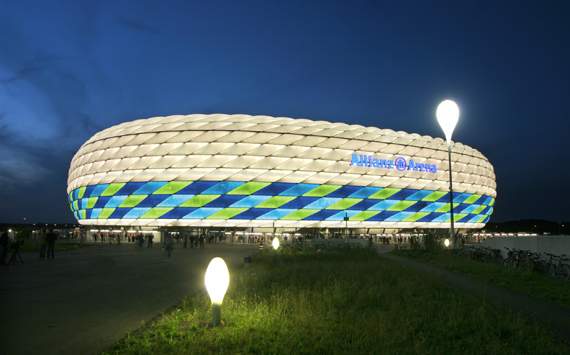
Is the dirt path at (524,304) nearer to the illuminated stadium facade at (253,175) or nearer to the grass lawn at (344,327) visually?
the grass lawn at (344,327)

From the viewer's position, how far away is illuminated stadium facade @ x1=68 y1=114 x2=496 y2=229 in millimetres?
49250

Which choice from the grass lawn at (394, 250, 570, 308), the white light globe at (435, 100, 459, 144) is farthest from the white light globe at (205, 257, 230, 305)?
the white light globe at (435, 100, 459, 144)

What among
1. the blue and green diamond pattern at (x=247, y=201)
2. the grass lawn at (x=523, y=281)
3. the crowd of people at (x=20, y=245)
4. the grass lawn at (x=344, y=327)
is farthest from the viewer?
the blue and green diamond pattern at (x=247, y=201)

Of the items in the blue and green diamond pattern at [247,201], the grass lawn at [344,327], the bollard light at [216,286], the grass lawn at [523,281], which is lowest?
the grass lawn at [523,281]

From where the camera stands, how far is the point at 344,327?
601 centimetres

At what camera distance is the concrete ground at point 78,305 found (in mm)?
5660

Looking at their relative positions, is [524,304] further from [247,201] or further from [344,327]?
[247,201]

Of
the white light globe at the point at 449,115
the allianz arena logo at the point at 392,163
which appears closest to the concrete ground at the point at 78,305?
the white light globe at the point at 449,115

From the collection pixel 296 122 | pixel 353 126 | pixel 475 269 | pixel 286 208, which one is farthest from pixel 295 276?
pixel 353 126

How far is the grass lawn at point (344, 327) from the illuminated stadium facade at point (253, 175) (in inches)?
1576

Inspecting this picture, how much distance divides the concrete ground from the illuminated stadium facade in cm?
3450

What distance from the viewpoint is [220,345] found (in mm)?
5258

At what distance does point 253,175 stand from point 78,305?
134ft

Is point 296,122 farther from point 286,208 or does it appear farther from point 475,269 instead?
point 475,269
